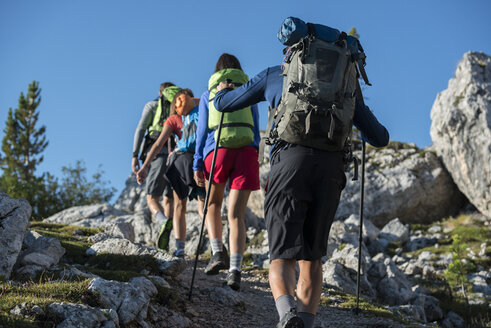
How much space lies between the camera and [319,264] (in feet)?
10.8

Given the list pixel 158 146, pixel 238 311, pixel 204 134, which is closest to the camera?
pixel 238 311

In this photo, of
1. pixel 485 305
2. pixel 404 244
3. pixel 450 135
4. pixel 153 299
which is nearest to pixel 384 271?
pixel 485 305

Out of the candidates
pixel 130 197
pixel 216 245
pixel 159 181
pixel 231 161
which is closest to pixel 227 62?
Result: pixel 231 161

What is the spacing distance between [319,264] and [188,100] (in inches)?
179

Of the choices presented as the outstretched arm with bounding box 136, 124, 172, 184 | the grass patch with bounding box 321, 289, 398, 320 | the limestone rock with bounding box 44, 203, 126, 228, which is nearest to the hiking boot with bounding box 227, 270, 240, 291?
the grass patch with bounding box 321, 289, 398, 320

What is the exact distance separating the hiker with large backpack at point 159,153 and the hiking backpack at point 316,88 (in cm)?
500

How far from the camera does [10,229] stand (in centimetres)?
438

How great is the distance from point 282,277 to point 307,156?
2.74 ft

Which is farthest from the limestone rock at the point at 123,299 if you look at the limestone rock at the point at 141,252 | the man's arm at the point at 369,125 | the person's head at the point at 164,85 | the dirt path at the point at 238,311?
the person's head at the point at 164,85

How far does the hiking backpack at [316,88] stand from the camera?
125 inches

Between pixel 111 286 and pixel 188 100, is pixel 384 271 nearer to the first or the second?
pixel 188 100

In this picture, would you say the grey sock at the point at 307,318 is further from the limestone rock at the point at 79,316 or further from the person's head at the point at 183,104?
the person's head at the point at 183,104

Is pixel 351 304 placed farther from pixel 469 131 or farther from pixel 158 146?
pixel 469 131

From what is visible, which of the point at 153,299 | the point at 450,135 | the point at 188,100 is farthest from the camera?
the point at 450,135
